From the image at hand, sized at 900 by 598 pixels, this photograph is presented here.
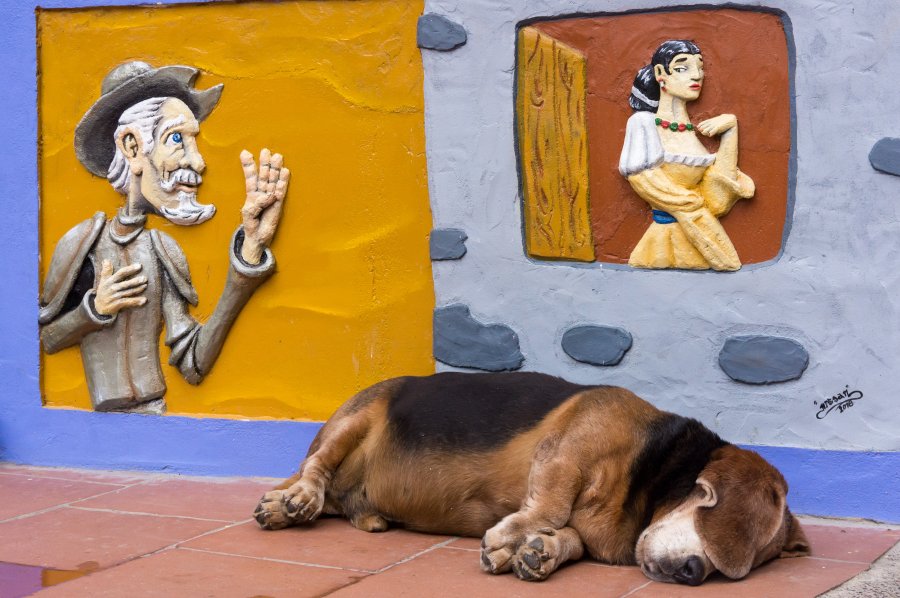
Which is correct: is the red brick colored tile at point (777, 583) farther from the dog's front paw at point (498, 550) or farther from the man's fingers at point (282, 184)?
the man's fingers at point (282, 184)

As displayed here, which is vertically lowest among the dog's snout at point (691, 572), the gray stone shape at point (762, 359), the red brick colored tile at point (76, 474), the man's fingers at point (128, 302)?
the red brick colored tile at point (76, 474)

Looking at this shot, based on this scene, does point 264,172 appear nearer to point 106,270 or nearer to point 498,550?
point 106,270

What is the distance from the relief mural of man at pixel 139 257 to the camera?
6.09 meters

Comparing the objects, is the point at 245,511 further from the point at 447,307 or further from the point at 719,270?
the point at 719,270

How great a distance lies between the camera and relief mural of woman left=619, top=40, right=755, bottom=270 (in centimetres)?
504

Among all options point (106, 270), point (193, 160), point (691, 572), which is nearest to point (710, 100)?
point (691, 572)

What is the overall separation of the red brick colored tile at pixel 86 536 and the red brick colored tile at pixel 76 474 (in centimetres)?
68

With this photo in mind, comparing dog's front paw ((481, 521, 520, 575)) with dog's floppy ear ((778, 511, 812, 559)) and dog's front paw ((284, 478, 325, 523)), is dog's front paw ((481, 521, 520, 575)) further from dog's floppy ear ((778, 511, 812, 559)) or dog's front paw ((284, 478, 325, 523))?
dog's floppy ear ((778, 511, 812, 559))

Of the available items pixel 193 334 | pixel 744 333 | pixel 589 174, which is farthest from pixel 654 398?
pixel 193 334

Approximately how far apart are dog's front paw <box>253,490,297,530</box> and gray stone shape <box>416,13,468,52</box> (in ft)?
7.43

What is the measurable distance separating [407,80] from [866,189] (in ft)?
7.34

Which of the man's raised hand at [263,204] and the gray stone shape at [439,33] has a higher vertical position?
the gray stone shape at [439,33]

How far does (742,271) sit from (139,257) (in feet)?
10.6

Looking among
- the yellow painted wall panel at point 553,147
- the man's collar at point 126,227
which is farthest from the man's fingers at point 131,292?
the yellow painted wall panel at point 553,147
